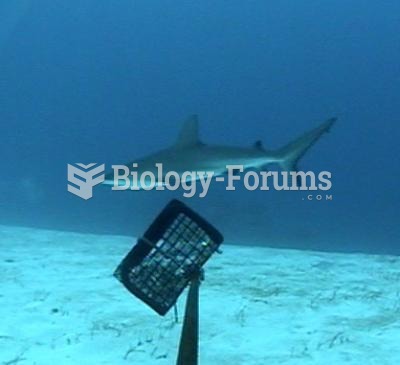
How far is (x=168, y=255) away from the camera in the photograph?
323 cm

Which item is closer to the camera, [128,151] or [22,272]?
[22,272]

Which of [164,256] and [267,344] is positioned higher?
[164,256]

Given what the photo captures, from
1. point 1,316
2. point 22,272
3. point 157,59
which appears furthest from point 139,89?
point 1,316

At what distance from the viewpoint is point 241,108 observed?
1934cm

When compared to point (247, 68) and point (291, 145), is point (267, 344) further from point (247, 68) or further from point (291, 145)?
point (247, 68)

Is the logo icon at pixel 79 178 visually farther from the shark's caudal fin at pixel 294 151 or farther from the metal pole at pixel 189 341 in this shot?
the metal pole at pixel 189 341

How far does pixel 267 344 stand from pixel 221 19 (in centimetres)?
1801

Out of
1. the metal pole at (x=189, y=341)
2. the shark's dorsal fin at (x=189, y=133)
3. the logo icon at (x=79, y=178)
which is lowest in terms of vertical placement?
the logo icon at (x=79, y=178)

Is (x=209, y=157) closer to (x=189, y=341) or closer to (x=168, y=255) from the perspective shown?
(x=168, y=255)

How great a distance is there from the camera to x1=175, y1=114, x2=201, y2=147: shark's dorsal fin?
6.73 m

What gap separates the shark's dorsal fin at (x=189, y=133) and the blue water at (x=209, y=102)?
856 centimetres

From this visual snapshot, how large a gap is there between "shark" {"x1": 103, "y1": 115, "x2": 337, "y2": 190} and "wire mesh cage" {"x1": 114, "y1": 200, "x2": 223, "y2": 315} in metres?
3.19

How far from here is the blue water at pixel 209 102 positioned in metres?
17.5

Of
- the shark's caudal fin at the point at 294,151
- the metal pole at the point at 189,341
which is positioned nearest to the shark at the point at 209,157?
the shark's caudal fin at the point at 294,151
